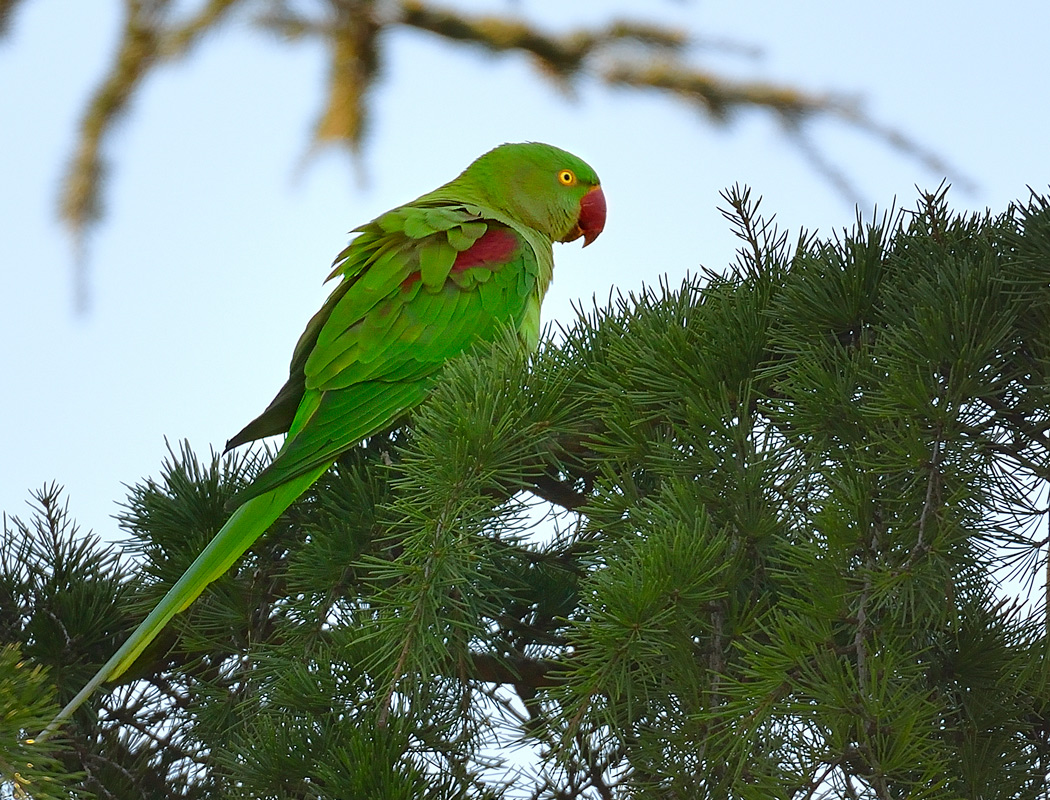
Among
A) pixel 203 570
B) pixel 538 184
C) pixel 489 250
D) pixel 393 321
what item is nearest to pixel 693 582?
pixel 203 570

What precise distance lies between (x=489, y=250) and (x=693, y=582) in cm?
184

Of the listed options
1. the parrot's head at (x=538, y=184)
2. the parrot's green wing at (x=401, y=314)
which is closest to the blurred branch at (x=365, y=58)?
the parrot's green wing at (x=401, y=314)

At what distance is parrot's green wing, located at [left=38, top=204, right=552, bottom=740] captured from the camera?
8.23ft

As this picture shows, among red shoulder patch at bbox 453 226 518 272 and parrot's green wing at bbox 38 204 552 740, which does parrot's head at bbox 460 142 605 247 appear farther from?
red shoulder patch at bbox 453 226 518 272

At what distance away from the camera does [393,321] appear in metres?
2.76

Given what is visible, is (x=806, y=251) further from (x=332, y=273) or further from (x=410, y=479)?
(x=332, y=273)

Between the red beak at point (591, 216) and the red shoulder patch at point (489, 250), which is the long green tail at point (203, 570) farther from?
the red beak at point (591, 216)

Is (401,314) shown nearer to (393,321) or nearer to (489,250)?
(393,321)

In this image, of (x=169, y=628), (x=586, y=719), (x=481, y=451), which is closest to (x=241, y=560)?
(x=169, y=628)

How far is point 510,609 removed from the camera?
201 cm

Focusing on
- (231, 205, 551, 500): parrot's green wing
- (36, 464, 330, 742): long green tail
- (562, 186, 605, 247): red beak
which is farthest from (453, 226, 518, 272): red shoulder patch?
(36, 464, 330, 742): long green tail

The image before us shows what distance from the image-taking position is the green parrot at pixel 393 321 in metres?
2.45

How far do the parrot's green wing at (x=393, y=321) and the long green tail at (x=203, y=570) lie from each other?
70mm

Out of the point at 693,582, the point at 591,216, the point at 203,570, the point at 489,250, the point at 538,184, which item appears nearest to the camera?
the point at 693,582
